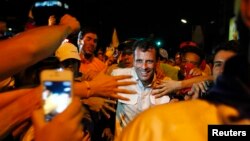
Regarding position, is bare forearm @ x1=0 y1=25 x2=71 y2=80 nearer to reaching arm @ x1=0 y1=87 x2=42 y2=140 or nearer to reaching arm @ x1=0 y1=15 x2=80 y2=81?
reaching arm @ x1=0 y1=15 x2=80 y2=81

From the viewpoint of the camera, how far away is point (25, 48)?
1986 millimetres

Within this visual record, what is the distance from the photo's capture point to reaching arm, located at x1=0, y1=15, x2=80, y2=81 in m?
1.93

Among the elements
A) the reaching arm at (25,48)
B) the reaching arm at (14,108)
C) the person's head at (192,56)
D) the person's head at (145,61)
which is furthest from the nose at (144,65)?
the reaching arm at (14,108)

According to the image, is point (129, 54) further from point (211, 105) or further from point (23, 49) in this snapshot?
point (211, 105)

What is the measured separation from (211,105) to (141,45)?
3.38 m

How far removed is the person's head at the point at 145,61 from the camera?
15.5 feet

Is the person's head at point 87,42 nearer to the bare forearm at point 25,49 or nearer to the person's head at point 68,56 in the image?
the person's head at point 68,56

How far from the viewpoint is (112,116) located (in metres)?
6.21

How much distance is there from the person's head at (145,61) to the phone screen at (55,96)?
3354 millimetres

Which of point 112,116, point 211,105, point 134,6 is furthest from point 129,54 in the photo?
point 134,6

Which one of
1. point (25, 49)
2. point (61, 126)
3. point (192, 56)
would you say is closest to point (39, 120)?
point (61, 126)

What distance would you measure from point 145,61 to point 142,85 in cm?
24

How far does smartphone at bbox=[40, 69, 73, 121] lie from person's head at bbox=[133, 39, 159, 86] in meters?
3.34

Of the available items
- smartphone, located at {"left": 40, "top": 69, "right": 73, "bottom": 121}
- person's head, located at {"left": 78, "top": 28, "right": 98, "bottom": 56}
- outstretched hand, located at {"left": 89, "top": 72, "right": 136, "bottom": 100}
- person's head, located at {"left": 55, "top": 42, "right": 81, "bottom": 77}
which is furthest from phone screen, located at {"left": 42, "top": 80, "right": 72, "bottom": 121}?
person's head, located at {"left": 78, "top": 28, "right": 98, "bottom": 56}
